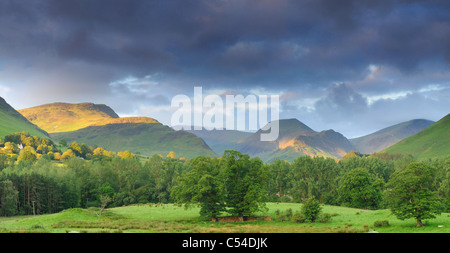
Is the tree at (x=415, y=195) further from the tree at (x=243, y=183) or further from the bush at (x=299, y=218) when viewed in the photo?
the tree at (x=243, y=183)

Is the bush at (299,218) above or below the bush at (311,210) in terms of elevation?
below

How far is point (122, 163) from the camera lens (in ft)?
504

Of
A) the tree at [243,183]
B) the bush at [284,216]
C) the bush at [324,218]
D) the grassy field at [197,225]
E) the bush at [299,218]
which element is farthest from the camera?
the tree at [243,183]

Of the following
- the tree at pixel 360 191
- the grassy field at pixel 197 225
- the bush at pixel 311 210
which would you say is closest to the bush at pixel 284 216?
the grassy field at pixel 197 225

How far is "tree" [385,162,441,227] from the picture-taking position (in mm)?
45875

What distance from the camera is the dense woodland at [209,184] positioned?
71875mm

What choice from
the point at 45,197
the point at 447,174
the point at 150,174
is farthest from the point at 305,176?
the point at 45,197

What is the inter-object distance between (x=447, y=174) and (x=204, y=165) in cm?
8817

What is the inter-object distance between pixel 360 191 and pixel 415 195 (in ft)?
175

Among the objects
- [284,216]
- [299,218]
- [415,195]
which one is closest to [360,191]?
[284,216]

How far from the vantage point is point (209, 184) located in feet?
231
